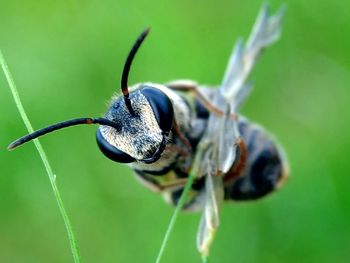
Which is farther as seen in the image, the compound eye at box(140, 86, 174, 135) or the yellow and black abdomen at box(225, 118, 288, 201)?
the yellow and black abdomen at box(225, 118, 288, 201)

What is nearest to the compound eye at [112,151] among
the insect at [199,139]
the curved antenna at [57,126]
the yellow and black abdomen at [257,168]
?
the insect at [199,139]

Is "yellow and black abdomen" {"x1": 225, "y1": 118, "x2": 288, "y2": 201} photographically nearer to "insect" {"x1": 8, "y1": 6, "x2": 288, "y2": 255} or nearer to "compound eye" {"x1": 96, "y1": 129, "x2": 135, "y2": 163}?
"insect" {"x1": 8, "y1": 6, "x2": 288, "y2": 255}

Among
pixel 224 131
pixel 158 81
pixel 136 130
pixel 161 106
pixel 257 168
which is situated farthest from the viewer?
pixel 158 81

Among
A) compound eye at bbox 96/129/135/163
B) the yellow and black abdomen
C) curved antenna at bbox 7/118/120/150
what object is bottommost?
the yellow and black abdomen

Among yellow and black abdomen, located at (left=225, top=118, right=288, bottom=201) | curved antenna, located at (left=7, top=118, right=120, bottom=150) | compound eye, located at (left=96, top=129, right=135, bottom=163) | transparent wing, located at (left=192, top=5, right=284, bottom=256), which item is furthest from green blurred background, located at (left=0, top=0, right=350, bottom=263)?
curved antenna, located at (left=7, top=118, right=120, bottom=150)

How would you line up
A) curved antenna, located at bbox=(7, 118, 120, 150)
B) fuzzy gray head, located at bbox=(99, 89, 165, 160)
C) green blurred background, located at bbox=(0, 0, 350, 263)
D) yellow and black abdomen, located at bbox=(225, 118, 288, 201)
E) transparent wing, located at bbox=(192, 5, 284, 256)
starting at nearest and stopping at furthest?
curved antenna, located at bbox=(7, 118, 120, 150) < fuzzy gray head, located at bbox=(99, 89, 165, 160) < transparent wing, located at bbox=(192, 5, 284, 256) < yellow and black abdomen, located at bbox=(225, 118, 288, 201) < green blurred background, located at bbox=(0, 0, 350, 263)

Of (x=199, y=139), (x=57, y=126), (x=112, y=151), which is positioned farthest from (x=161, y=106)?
(x=199, y=139)

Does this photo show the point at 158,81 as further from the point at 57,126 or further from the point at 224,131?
the point at 57,126

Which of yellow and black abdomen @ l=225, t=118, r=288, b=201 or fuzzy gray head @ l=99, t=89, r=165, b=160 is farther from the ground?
fuzzy gray head @ l=99, t=89, r=165, b=160
